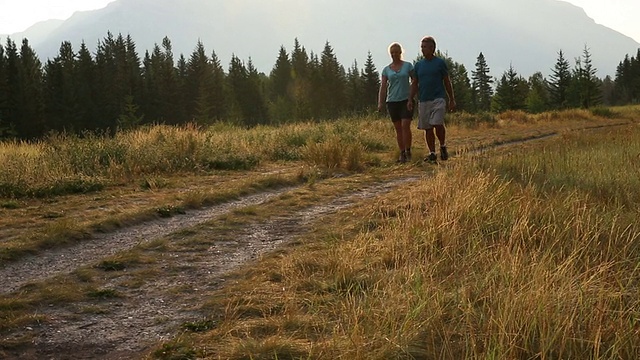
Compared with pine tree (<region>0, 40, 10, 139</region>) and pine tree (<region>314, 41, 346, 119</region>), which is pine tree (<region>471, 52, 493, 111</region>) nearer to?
pine tree (<region>314, 41, 346, 119</region>)

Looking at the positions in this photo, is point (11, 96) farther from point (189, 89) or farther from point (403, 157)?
point (403, 157)

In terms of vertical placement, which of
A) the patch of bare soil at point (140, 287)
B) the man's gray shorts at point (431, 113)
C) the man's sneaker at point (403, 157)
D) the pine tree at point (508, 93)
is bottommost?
the patch of bare soil at point (140, 287)

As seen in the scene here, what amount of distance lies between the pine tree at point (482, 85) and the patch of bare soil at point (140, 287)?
280 feet

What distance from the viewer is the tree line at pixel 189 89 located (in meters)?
56.4

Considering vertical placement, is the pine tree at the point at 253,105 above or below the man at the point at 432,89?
above

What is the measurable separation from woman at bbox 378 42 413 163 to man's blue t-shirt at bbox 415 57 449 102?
1.33ft

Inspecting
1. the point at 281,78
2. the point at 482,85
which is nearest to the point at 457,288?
the point at 482,85

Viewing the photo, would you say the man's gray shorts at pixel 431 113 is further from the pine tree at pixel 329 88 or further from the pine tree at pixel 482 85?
the pine tree at pixel 482 85

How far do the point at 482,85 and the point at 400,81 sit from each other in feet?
274

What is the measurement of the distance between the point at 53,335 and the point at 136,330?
16.5 inches

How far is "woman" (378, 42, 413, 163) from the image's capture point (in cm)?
1020

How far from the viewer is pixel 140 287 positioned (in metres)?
3.69

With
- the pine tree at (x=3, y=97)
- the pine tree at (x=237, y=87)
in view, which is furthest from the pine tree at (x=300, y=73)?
the pine tree at (x=3, y=97)

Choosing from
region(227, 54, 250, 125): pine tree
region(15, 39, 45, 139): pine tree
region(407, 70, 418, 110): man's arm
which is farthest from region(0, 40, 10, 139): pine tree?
region(407, 70, 418, 110): man's arm
